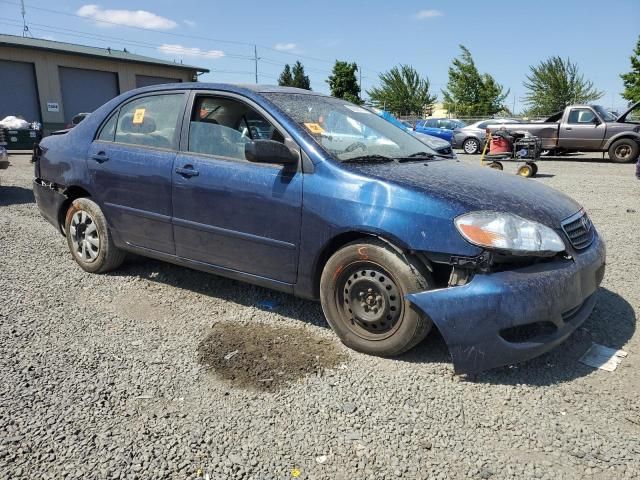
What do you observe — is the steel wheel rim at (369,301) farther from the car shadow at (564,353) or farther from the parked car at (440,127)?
the parked car at (440,127)

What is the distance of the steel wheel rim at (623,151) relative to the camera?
16.0 meters

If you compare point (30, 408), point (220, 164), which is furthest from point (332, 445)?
point (220, 164)

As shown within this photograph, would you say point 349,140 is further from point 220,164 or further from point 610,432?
point 610,432

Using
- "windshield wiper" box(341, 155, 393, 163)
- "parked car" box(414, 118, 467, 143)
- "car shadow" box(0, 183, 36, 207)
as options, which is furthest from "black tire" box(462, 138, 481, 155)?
"windshield wiper" box(341, 155, 393, 163)

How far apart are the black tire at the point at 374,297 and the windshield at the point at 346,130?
2.35 feet

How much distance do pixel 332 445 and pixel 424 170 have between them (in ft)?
6.27

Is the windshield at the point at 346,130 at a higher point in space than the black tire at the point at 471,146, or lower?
higher

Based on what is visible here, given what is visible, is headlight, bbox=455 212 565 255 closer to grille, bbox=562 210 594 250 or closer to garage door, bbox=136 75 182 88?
grille, bbox=562 210 594 250

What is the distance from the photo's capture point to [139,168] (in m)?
4.06

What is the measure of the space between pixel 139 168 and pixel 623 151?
1647 centimetres

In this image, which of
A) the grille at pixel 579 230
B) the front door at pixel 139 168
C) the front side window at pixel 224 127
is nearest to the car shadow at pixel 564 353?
the grille at pixel 579 230

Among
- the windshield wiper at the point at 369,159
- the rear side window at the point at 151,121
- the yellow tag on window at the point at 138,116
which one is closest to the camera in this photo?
the windshield wiper at the point at 369,159

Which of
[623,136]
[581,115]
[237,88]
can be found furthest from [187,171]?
[623,136]

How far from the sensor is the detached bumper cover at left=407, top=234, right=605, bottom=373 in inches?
107
